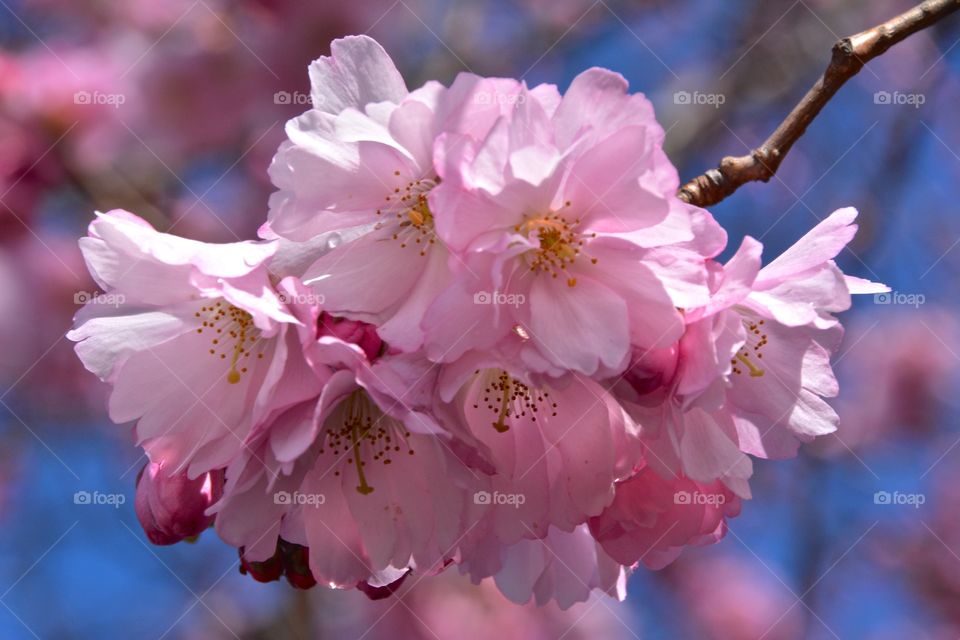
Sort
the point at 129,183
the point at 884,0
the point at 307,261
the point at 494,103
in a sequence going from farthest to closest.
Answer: the point at 884,0 < the point at 129,183 < the point at 307,261 < the point at 494,103

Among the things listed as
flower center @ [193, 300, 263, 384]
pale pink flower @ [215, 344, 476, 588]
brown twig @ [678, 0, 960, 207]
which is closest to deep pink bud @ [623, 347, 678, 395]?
pale pink flower @ [215, 344, 476, 588]

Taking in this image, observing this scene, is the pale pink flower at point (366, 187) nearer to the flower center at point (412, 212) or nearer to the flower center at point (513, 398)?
the flower center at point (412, 212)

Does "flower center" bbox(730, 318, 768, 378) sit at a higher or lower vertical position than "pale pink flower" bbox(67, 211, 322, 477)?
higher

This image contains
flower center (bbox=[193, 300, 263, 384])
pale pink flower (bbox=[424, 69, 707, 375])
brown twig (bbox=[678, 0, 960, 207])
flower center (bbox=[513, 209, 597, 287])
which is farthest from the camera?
brown twig (bbox=[678, 0, 960, 207])

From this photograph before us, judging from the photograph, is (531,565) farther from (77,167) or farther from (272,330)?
(77,167)

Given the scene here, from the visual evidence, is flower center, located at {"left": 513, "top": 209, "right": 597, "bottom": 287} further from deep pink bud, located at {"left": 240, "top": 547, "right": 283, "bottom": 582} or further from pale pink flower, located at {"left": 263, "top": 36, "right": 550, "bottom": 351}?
deep pink bud, located at {"left": 240, "top": 547, "right": 283, "bottom": 582}

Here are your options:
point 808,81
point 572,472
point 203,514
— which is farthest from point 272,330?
point 808,81

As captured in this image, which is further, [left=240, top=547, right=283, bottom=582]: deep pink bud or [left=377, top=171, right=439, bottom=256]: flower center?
[left=240, top=547, right=283, bottom=582]: deep pink bud
